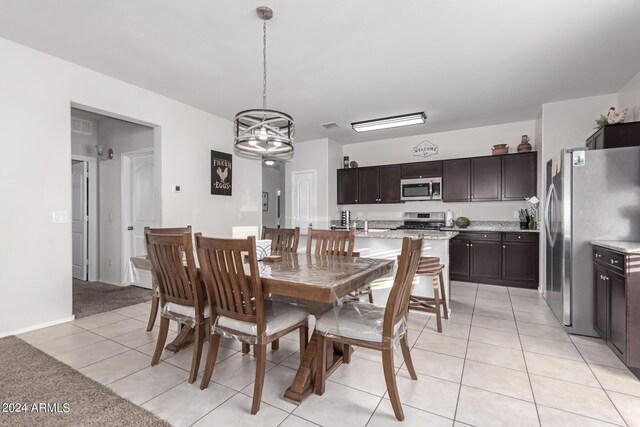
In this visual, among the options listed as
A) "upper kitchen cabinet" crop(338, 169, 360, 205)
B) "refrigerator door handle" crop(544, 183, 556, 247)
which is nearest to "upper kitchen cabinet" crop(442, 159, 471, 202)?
"upper kitchen cabinet" crop(338, 169, 360, 205)

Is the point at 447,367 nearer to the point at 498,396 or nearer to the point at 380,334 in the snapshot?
the point at 498,396

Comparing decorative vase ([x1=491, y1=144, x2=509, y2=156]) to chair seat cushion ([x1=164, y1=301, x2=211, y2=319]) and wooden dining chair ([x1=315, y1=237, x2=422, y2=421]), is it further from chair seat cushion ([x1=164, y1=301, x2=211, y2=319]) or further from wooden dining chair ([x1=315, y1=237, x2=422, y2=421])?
chair seat cushion ([x1=164, y1=301, x2=211, y2=319])

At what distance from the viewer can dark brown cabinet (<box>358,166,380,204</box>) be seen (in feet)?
19.8

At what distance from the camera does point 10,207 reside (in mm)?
2785

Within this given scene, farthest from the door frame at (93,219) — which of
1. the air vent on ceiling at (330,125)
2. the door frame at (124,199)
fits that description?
the air vent on ceiling at (330,125)

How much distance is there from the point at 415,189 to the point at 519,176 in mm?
1594

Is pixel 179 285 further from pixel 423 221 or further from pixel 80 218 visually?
pixel 423 221

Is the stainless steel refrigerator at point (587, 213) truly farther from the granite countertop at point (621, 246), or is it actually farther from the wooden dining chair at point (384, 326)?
the wooden dining chair at point (384, 326)

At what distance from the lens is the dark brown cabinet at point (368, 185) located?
19.8ft

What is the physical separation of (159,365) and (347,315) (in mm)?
1480

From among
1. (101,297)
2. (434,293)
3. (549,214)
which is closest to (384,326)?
(434,293)

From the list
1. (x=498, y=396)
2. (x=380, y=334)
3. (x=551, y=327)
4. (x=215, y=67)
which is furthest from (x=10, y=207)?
(x=551, y=327)

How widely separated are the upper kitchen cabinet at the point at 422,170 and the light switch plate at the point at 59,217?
4.96 meters

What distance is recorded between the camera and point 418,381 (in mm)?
2049
